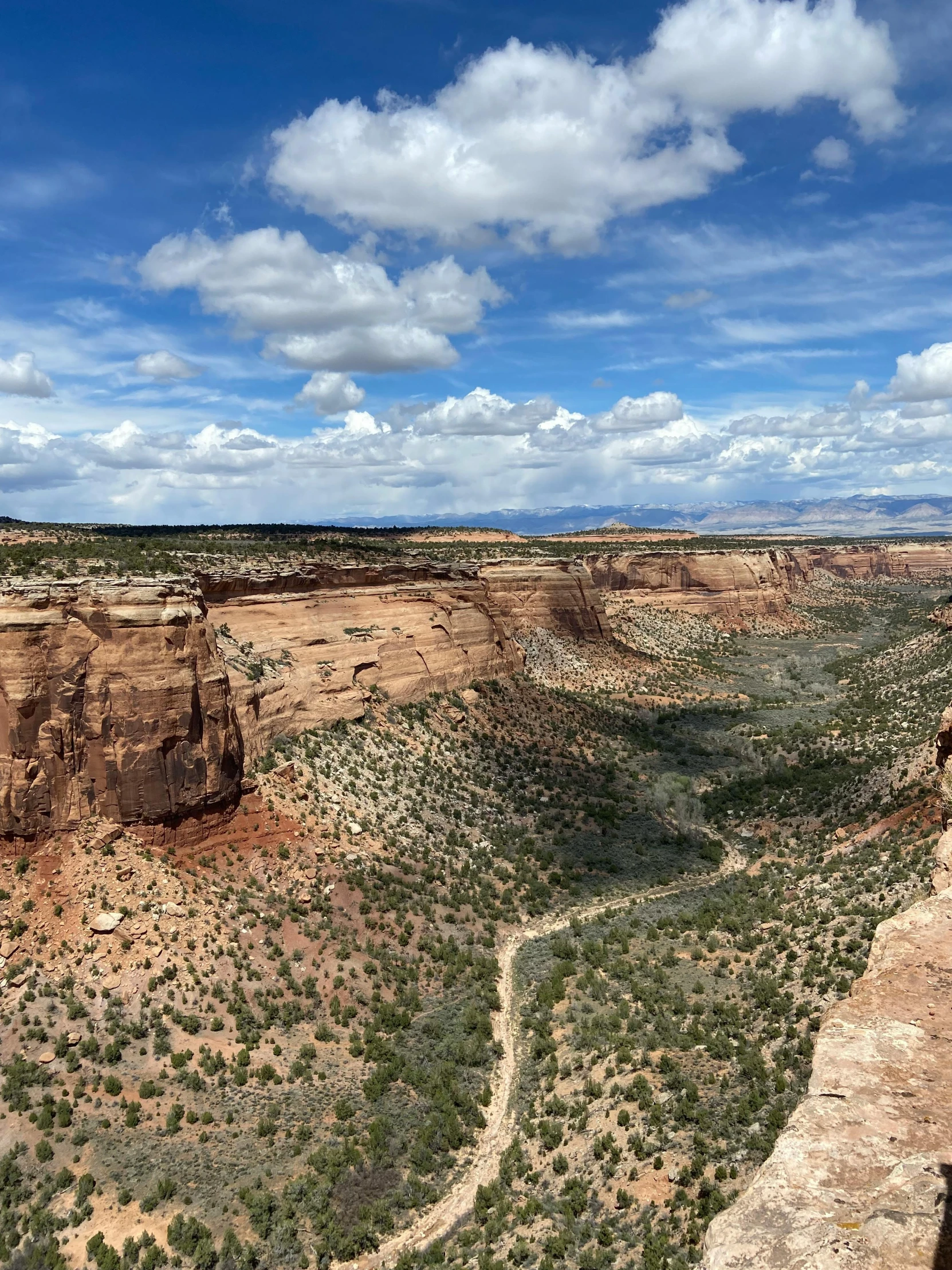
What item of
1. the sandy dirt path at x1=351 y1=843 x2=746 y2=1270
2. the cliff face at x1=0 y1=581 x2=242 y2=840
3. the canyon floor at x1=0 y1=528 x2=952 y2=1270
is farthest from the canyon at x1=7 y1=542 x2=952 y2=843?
the sandy dirt path at x1=351 y1=843 x2=746 y2=1270

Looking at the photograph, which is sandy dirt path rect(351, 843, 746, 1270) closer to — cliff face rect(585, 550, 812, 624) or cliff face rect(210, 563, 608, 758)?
cliff face rect(210, 563, 608, 758)

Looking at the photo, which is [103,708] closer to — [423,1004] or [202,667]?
[202,667]

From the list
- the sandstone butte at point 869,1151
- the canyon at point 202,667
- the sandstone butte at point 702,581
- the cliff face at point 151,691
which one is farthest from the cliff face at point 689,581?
the sandstone butte at point 869,1151

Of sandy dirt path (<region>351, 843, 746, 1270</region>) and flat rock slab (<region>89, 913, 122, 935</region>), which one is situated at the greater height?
flat rock slab (<region>89, 913, 122, 935</region>)

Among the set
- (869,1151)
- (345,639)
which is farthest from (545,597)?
(869,1151)

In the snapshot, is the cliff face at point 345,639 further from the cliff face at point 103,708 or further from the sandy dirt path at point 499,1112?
the sandy dirt path at point 499,1112

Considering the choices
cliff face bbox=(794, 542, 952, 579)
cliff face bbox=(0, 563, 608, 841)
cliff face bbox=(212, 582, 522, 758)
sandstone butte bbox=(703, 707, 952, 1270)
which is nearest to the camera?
sandstone butte bbox=(703, 707, 952, 1270)
